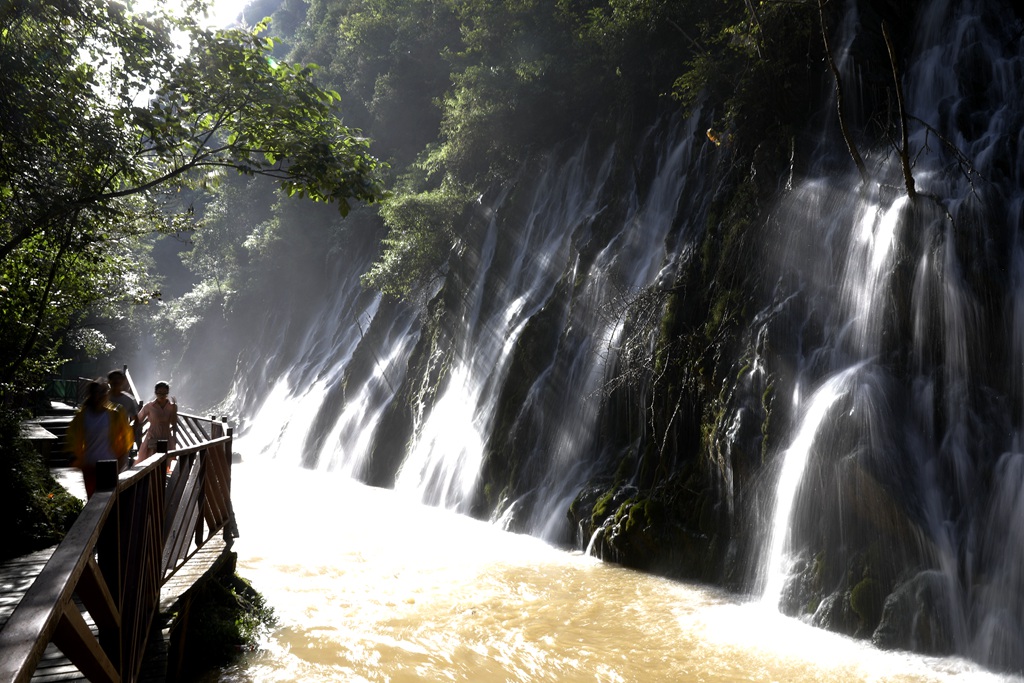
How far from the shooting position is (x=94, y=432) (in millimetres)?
6699

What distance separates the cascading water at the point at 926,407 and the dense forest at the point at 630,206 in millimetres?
49


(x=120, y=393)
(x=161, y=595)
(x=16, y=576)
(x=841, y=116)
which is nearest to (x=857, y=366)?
(x=841, y=116)

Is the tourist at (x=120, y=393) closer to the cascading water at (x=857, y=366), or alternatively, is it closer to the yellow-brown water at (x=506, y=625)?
the yellow-brown water at (x=506, y=625)

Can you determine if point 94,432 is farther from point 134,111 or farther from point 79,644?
point 79,644

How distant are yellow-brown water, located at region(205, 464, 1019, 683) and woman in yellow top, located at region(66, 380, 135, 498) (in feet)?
7.07

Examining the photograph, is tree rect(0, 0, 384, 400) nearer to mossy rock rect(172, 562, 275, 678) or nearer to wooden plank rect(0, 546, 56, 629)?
wooden plank rect(0, 546, 56, 629)

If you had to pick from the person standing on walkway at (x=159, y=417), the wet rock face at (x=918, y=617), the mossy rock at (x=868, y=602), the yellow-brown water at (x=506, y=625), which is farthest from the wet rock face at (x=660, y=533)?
the person standing on walkway at (x=159, y=417)

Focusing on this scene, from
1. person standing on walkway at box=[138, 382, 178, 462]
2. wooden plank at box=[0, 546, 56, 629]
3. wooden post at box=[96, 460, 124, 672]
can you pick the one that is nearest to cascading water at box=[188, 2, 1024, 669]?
person standing on walkway at box=[138, 382, 178, 462]

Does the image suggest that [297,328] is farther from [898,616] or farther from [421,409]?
[898,616]

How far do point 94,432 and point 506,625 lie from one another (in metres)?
4.38

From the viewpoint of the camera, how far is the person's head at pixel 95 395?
6707 millimetres

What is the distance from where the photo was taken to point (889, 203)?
941cm

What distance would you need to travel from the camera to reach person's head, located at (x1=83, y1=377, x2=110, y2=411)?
22.0 ft

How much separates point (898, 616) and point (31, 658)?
7.25 m
